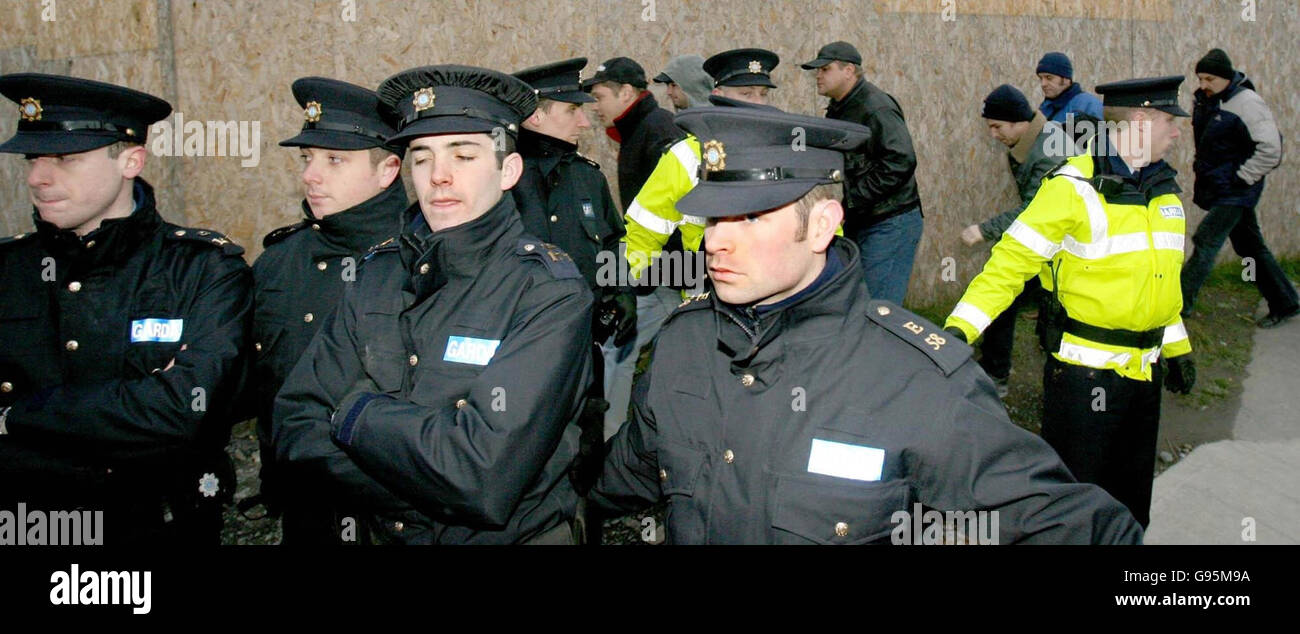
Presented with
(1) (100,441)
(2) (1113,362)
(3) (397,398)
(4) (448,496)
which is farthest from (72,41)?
(2) (1113,362)

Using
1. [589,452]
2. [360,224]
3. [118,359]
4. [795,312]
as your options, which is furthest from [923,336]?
[118,359]

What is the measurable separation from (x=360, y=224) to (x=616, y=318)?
66.9 inches

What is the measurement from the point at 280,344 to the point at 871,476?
2.38 m

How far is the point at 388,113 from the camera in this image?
332 centimetres

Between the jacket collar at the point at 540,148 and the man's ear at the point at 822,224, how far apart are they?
2.97 metres

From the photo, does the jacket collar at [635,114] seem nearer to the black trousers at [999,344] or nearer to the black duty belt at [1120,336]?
the black duty belt at [1120,336]

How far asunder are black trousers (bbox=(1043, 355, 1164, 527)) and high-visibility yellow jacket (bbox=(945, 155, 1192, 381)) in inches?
2.8

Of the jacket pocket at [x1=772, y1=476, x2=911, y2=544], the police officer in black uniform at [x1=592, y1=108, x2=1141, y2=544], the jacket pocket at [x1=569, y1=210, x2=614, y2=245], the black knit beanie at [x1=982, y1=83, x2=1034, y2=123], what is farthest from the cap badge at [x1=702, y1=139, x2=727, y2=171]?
the black knit beanie at [x1=982, y1=83, x2=1034, y2=123]

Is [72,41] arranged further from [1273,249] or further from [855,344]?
[1273,249]

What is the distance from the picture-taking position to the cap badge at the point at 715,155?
98.3 inches

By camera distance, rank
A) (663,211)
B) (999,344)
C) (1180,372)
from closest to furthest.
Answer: (1180,372), (663,211), (999,344)

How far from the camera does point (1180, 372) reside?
4641 millimetres

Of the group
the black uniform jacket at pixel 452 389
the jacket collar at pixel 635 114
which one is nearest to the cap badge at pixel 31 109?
the black uniform jacket at pixel 452 389

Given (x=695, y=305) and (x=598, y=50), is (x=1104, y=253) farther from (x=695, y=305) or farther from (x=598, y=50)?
(x=598, y=50)
